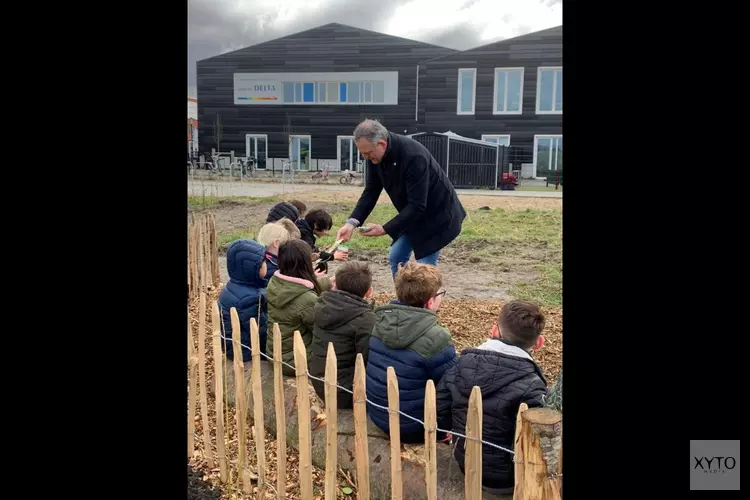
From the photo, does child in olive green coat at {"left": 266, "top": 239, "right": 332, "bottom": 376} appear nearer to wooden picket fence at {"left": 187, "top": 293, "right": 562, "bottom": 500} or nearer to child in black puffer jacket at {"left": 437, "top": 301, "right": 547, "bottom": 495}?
wooden picket fence at {"left": 187, "top": 293, "right": 562, "bottom": 500}

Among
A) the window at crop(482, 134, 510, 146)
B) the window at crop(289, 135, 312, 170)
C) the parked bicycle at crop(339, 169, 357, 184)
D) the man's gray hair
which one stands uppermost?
the window at crop(482, 134, 510, 146)

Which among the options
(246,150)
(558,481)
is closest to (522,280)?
(558,481)

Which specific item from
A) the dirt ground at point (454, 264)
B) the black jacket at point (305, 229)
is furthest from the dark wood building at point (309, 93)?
the black jacket at point (305, 229)

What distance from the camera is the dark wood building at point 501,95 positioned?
17266 mm

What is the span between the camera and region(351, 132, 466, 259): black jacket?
3215 mm

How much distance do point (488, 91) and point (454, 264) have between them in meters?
12.5

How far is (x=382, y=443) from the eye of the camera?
2.11m

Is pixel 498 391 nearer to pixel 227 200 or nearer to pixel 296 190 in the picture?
pixel 227 200

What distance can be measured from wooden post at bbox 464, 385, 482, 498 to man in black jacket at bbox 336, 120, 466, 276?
1.68 m

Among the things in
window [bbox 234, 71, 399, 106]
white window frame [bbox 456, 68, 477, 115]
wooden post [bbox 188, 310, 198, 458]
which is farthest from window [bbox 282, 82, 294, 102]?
wooden post [bbox 188, 310, 198, 458]

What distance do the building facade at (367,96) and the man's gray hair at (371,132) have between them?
45.8 ft

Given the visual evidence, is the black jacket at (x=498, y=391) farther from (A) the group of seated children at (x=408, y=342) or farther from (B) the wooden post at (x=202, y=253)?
(B) the wooden post at (x=202, y=253)

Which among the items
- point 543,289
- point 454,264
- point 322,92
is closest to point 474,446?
point 543,289
